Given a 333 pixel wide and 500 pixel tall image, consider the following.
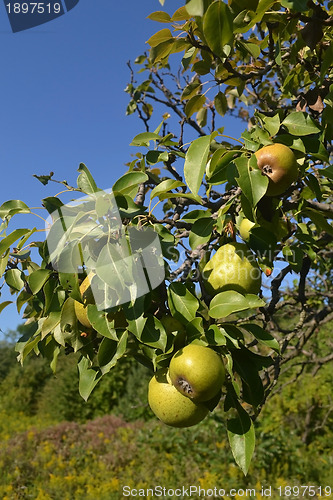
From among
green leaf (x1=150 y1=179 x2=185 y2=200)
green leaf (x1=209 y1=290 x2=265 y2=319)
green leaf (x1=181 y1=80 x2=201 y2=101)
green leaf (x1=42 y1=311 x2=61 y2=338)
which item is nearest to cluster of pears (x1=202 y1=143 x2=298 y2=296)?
green leaf (x1=209 y1=290 x2=265 y2=319)

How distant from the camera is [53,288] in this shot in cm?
118

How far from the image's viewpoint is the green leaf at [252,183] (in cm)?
100

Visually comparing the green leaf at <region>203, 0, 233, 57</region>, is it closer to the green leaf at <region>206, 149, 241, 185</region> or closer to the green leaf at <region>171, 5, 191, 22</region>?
the green leaf at <region>206, 149, 241, 185</region>

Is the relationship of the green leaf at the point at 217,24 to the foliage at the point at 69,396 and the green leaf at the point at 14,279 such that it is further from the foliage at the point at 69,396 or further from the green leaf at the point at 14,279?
the foliage at the point at 69,396

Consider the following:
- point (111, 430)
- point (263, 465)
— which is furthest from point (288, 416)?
point (111, 430)

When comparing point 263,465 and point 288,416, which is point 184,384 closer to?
point 263,465

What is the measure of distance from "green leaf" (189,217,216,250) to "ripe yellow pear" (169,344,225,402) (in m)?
0.28

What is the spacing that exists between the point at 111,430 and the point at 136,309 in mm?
6659

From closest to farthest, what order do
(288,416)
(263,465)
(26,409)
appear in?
(263,465)
(288,416)
(26,409)

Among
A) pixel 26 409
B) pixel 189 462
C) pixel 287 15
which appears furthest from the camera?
pixel 26 409

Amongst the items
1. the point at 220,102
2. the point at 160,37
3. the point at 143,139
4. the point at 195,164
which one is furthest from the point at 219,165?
the point at 220,102

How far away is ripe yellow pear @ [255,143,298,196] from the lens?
1.08 m

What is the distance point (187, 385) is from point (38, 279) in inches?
19.2

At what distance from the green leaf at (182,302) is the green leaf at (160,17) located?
1.02 m
